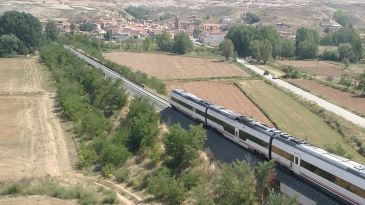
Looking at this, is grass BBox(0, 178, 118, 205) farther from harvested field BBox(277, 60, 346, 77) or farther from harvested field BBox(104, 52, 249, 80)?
harvested field BBox(277, 60, 346, 77)

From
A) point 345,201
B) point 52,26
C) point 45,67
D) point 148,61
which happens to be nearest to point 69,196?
point 345,201

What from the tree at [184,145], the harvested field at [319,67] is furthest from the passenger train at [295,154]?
the harvested field at [319,67]

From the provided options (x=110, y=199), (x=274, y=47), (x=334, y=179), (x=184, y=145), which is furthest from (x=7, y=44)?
(x=334, y=179)

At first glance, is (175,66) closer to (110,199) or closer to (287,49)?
(287,49)

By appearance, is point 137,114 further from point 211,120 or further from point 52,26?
point 52,26

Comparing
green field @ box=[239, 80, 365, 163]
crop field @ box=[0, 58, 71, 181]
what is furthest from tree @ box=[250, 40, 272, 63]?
crop field @ box=[0, 58, 71, 181]

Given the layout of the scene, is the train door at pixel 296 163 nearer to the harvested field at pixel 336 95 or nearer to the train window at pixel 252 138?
the train window at pixel 252 138
